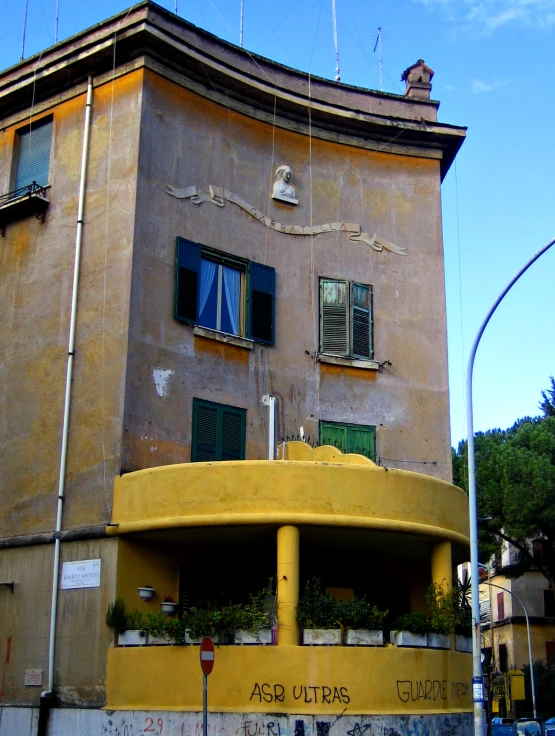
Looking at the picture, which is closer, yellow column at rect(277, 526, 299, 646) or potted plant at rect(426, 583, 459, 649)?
yellow column at rect(277, 526, 299, 646)

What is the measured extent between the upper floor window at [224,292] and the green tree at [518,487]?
2260cm

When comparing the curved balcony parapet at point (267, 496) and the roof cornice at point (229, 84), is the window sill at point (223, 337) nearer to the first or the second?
the curved balcony parapet at point (267, 496)

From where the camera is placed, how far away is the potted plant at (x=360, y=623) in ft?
53.2

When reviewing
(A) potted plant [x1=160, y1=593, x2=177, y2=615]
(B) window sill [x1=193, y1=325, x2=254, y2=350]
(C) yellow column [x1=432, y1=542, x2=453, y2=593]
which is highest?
(B) window sill [x1=193, y1=325, x2=254, y2=350]

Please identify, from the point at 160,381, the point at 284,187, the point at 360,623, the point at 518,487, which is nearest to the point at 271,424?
the point at 160,381

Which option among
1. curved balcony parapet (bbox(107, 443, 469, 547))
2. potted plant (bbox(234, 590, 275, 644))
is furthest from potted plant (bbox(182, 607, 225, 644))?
curved balcony parapet (bbox(107, 443, 469, 547))

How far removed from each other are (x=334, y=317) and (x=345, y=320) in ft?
0.83

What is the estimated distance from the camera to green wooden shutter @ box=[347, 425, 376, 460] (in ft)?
70.4

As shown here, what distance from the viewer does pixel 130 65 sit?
66.0ft

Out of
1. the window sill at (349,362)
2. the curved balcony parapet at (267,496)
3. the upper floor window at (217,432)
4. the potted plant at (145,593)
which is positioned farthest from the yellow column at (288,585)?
the window sill at (349,362)

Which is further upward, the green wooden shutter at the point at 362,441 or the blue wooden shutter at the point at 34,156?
the blue wooden shutter at the point at 34,156

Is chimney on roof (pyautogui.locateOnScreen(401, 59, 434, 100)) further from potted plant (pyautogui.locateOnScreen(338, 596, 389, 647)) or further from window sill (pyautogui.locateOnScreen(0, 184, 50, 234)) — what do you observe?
potted plant (pyautogui.locateOnScreen(338, 596, 389, 647))

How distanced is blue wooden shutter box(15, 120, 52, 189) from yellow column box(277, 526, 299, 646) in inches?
373

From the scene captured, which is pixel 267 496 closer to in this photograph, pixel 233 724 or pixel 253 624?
pixel 253 624
